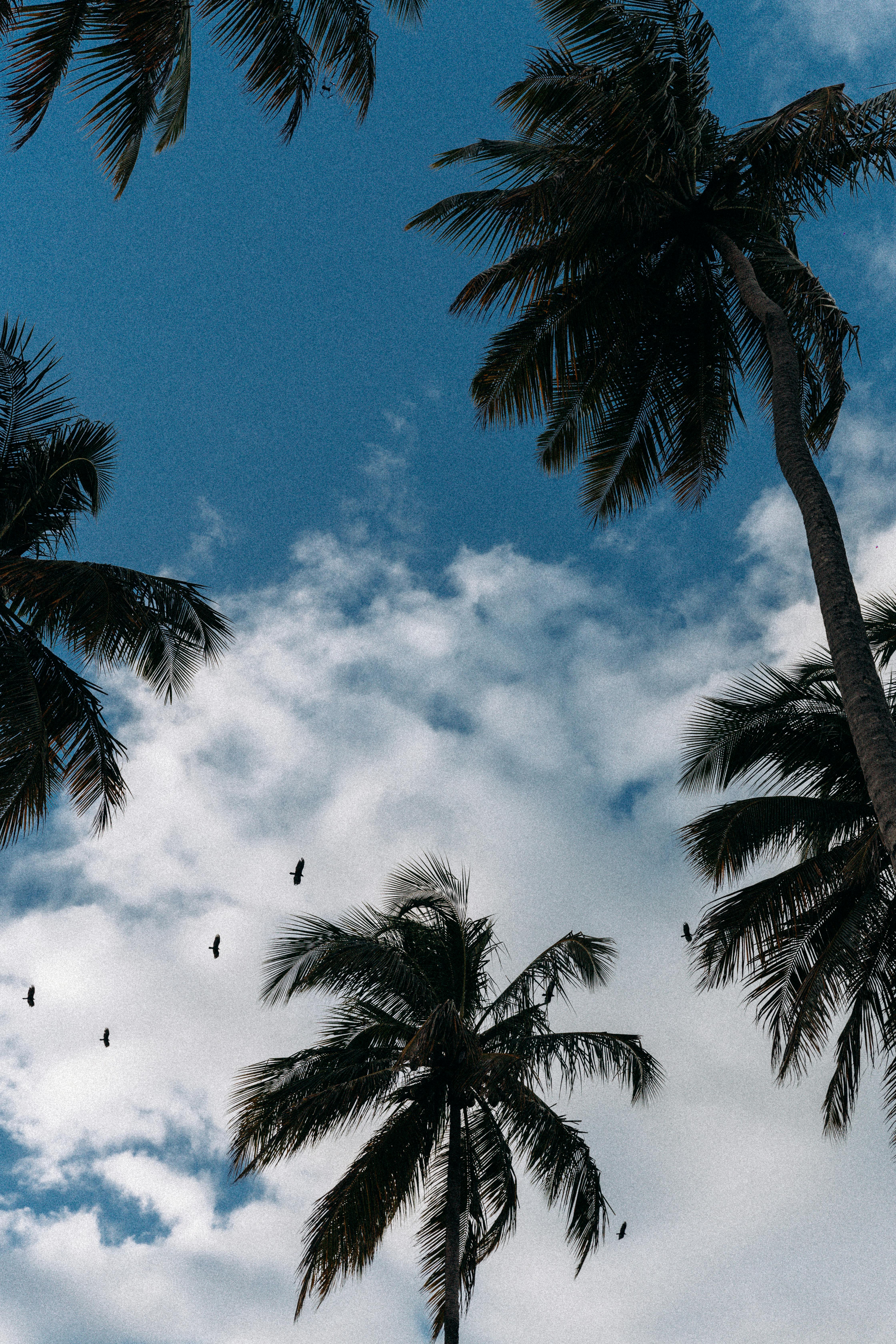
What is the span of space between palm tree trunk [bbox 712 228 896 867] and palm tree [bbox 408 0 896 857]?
0.03 metres

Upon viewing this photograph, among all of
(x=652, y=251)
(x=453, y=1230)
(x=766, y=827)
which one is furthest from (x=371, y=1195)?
(x=652, y=251)

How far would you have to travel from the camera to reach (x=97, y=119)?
9.02 m

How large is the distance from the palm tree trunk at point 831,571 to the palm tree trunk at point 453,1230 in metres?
8.15

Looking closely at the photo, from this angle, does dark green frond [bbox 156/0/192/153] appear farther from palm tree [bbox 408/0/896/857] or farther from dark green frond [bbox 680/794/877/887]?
dark green frond [bbox 680/794/877/887]

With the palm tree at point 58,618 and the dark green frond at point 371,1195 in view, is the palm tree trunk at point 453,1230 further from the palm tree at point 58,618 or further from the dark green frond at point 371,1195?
the palm tree at point 58,618

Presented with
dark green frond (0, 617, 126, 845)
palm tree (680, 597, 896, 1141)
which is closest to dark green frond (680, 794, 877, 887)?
palm tree (680, 597, 896, 1141)

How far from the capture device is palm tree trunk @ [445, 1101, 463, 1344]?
12.9 m

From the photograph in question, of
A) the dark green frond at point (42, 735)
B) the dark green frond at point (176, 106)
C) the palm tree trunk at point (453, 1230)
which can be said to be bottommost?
the palm tree trunk at point (453, 1230)

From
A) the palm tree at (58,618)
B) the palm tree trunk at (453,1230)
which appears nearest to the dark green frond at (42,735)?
the palm tree at (58,618)

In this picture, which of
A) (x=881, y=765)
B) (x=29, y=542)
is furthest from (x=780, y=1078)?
(x=29, y=542)

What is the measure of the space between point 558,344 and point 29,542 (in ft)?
22.8

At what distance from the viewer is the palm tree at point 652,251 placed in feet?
36.8

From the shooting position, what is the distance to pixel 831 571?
875 centimetres

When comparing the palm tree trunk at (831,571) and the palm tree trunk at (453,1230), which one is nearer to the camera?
the palm tree trunk at (831,571)
